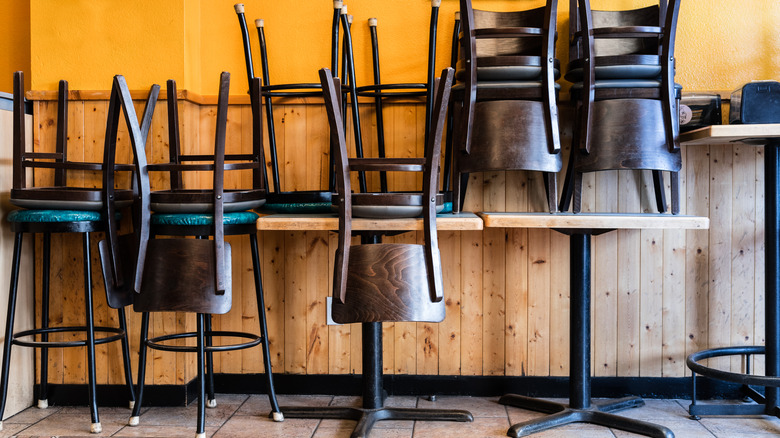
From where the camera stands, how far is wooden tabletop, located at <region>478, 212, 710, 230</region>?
7.87ft

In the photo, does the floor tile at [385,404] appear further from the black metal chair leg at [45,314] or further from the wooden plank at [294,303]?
the black metal chair leg at [45,314]

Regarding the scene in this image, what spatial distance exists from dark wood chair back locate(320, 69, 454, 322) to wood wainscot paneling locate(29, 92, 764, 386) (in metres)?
0.76

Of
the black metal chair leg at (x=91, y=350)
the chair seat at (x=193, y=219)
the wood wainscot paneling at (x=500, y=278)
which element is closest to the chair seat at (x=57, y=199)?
the black metal chair leg at (x=91, y=350)

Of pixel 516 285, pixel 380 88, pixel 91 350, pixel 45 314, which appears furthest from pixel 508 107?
pixel 45 314

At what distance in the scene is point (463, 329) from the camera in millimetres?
3102

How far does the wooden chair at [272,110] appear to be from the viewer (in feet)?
8.98

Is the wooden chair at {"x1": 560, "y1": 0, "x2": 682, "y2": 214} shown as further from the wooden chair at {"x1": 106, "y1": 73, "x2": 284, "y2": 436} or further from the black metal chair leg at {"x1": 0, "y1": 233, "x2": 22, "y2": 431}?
the black metal chair leg at {"x1": 0, "y1": 233, "x2": 22, "y2": 431}

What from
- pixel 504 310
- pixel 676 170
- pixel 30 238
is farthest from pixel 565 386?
pixel 30 238

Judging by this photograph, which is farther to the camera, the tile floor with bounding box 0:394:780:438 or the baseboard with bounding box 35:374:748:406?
the baseboard with bounding box 35:374:748:406

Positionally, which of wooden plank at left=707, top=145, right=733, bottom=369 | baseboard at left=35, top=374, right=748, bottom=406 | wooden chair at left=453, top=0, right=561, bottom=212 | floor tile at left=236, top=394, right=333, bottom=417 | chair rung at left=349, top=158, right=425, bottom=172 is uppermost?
wooden chair at left=453, top=0, right=561, bottom=212

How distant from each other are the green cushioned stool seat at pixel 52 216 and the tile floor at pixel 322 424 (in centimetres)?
78

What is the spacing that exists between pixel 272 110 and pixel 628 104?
4.89 feet

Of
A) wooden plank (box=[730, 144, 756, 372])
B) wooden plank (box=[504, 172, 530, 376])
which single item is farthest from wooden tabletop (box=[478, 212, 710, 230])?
wooden plank (box=[730, 144, 756, 372])

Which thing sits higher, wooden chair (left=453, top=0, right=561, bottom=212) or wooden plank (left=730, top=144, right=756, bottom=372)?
wooden chair (left=453, top=0, right=561, bottom=212)
